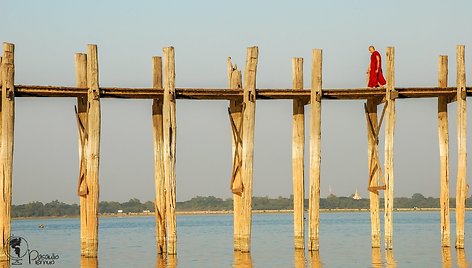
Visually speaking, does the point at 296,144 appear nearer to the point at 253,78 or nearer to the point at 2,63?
the point at 253,78

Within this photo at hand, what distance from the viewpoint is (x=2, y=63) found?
77.3 feet

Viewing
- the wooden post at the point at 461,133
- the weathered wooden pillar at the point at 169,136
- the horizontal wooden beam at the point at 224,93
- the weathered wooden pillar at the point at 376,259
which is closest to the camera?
the horizontal wooden beam at the point at 224,93

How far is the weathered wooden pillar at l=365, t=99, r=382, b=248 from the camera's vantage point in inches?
1033

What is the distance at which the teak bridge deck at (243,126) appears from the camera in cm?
2430

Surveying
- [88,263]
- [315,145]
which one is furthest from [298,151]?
[88,263]

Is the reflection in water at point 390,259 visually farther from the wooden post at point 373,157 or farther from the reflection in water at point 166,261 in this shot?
the reflection in water at point 166,261

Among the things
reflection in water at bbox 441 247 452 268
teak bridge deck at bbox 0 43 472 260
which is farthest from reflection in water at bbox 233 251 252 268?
reflection in water at bbox 441 247 452 268

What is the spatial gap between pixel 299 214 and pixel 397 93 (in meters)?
3.53

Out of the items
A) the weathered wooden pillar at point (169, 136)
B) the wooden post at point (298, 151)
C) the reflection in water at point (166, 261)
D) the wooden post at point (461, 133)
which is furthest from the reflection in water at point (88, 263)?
the wooden post at point (461, 133)

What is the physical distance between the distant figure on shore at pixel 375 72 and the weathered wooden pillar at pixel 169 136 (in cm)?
462

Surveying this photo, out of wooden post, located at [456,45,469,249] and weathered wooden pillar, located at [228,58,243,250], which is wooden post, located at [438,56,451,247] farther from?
weathered wooden pillar, located at [228,58,243,250]

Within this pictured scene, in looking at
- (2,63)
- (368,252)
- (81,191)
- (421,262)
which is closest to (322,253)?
(368,252)

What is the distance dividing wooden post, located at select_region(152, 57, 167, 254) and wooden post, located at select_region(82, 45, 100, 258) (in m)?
1.49

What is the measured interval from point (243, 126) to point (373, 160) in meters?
3.29
